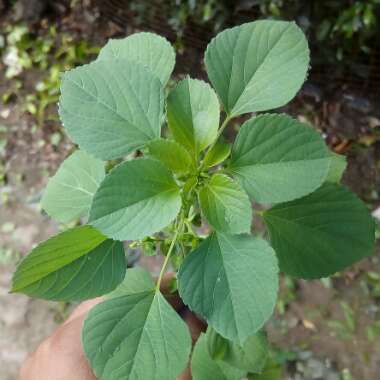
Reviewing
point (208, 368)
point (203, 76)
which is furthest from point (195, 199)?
point (203, 76)

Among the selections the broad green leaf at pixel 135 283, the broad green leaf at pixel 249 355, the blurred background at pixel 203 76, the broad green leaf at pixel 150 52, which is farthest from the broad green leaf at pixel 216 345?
the blurred background at pixel 203 76

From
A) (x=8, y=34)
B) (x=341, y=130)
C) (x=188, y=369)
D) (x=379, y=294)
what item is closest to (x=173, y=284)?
(x=188, y=369)

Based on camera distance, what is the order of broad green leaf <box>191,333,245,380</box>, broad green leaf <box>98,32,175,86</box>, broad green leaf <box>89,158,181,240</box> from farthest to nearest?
broad green leaf <box>191,333,245,380</box> → broad green leaf <box>98,32,175,86</box> → broad green leaf <box>89,158,181,240</box>

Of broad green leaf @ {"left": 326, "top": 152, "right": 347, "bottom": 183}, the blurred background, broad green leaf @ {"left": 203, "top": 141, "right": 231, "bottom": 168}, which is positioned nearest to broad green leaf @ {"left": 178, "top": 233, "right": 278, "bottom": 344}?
broad green leaf @ {"left": 203, "top": 141, "right": 231, "bottom": 168}

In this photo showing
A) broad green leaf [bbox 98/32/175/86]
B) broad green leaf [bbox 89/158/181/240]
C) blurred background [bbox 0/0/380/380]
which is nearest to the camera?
broad green leaf [bbox 89/158/181/240]

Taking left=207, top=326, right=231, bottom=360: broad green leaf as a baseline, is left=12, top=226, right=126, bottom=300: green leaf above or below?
above

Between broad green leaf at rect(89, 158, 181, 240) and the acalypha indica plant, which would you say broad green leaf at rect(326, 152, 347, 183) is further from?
broad green leaf at rect(89, 158, 181, 240)
